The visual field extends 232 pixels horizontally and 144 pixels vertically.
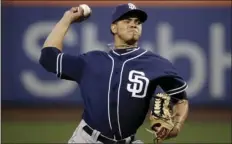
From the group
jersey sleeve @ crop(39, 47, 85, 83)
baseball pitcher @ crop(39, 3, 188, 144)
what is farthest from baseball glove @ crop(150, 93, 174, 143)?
jersey sleeve @ crop(39, 47, 85, 83)

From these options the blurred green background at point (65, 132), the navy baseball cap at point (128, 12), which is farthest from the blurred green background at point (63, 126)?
the navy baseball cap at point (128, 12)

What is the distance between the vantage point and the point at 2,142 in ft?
14.5

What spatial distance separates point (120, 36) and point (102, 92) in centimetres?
27

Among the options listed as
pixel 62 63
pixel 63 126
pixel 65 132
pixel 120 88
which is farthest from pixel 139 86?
pixel 63 126

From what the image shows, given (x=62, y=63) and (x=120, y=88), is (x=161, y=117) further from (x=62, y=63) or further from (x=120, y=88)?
(x=62, y=63)

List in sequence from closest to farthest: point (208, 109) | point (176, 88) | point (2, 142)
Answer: point (176, 88)
point (2, 142)
point (208, 109)

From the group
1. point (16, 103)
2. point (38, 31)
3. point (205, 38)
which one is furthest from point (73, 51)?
point (205, 38)

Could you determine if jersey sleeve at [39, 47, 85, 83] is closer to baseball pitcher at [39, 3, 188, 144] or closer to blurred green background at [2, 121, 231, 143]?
baseball pitcher at [39, 3, 188, 144]

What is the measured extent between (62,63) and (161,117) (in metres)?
0.45

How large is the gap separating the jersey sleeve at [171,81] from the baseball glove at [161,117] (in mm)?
40

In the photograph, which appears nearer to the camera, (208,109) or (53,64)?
(53,64)

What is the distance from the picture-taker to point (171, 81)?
7.88 ft

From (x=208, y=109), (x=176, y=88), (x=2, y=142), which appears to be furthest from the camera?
(x=208, y=109)

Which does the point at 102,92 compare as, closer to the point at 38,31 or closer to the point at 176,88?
the point at 176,88
